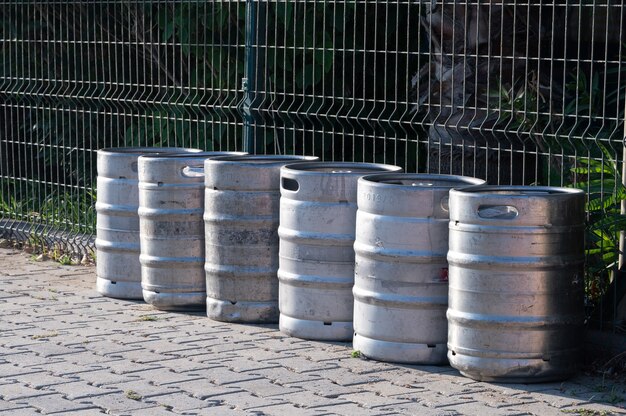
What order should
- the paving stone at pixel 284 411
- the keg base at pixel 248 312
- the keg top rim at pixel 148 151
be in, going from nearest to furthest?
the paving stone at pixel 284 411 → the keg base at pixel 248 312 → the keg top rim at pixel 148 151

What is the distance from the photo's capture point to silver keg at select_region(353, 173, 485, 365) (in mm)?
6473

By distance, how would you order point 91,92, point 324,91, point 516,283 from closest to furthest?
point 516,283 < point 324,91 < point 91,92

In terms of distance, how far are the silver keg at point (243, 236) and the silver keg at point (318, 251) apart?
0.28 m

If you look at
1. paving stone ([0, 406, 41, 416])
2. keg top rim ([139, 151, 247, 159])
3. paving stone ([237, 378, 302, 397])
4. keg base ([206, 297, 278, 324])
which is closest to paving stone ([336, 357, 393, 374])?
paving stone ([237, 378, 302, 397])

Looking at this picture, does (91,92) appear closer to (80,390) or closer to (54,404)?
(80,390)

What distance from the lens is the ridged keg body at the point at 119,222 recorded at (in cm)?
837

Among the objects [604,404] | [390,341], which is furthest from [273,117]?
[604,404]

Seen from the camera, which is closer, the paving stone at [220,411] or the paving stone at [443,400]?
the paving stone at [220,411]

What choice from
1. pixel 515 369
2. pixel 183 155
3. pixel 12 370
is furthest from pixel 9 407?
pixel 183 155

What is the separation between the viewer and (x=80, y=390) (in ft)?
20.2

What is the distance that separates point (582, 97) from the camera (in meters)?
7.57

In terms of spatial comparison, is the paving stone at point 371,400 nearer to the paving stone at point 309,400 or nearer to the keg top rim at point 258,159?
the paving stone at point 309,400

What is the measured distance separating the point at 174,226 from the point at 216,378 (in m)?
1.77

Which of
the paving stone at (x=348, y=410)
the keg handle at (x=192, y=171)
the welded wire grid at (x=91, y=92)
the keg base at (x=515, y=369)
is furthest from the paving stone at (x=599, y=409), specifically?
the welded wire grid at (x=91, y=92)
